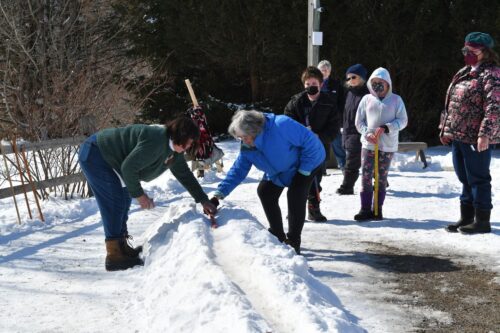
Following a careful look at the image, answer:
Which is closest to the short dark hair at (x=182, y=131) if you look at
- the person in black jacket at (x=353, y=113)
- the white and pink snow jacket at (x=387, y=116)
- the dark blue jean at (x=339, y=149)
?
the white and pink snow jacket at (x=387, y=116)

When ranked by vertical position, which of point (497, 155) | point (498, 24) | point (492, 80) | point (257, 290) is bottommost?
point (497, 155)

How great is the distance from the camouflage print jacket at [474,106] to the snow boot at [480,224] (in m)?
0.68

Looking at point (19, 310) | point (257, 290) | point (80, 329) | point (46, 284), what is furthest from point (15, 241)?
point (257, 290)

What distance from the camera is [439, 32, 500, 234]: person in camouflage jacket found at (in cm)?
542

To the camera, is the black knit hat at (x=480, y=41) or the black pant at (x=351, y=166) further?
the black pant at (x=351, y=166)

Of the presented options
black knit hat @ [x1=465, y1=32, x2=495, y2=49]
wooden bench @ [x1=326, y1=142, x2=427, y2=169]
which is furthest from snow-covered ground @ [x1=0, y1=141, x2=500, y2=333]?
wooden bench @ [x1=326, y1=142, x2=427, y2=169]

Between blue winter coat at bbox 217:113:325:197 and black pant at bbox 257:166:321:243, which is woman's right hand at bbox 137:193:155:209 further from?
black pant at bbox 257:166:321:243

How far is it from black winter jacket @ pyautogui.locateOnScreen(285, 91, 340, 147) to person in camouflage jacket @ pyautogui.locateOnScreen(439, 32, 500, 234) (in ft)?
3.67

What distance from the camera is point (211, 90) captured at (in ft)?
54.4

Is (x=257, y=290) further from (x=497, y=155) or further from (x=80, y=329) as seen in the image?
(x=497, y=155)

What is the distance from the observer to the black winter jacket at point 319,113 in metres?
6.36

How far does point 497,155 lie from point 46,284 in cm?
1127

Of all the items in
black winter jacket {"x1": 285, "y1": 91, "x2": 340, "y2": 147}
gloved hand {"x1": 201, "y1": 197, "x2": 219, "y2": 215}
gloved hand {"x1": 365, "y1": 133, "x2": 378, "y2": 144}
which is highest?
black winter jacket {"x1": 285, "y1": 91, "x2": 340, "y2": 147}

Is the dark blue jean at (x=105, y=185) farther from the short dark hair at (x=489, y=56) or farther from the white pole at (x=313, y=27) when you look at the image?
the white pole at (x=313, y=27)
